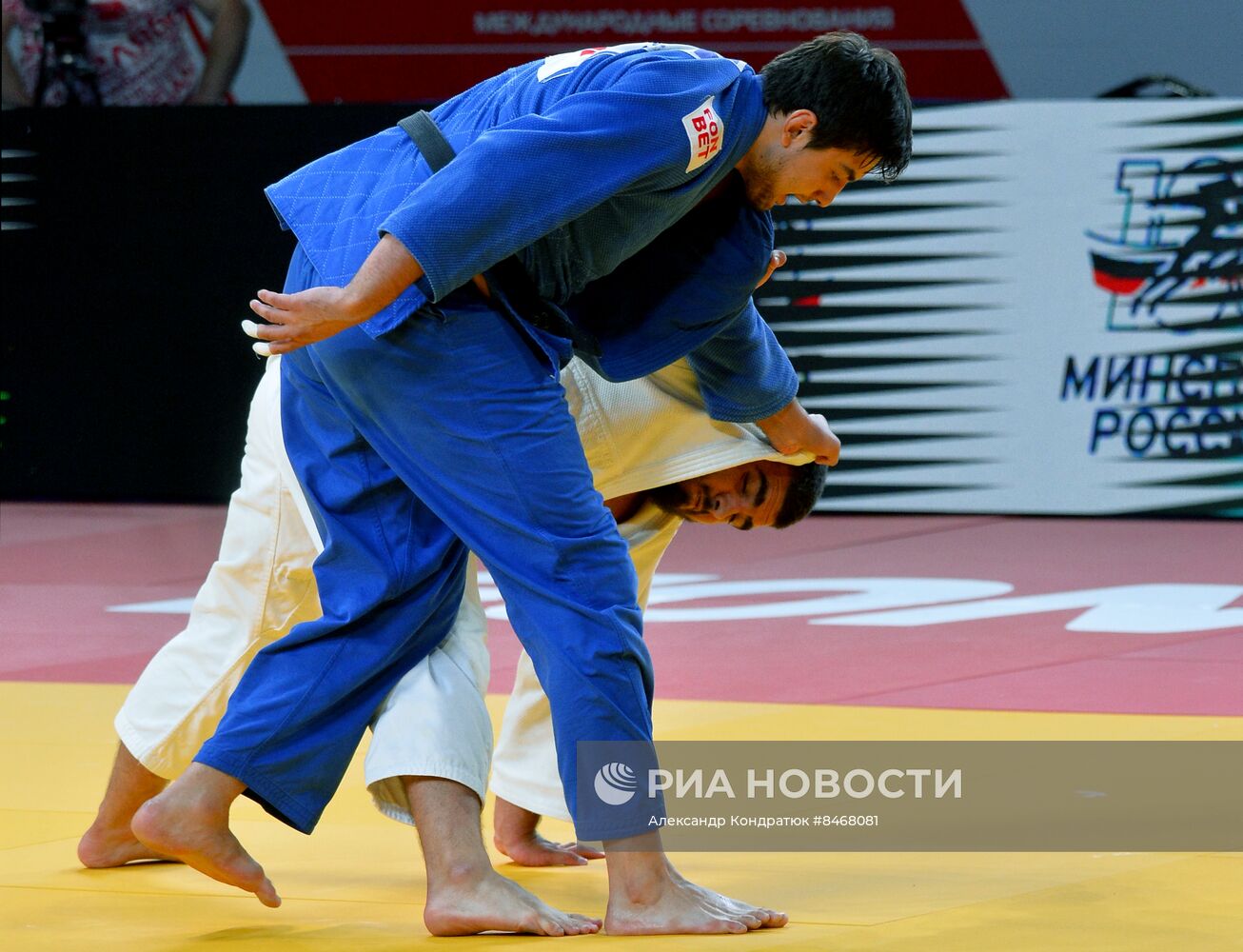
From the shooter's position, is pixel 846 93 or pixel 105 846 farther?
pixel 105 846

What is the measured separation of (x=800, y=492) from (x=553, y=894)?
2.62 feet

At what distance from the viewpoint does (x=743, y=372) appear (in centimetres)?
298

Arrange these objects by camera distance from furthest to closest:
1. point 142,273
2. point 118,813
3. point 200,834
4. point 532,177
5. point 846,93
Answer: point 142,273 < point 118,813 < point 200,834 < point 846,93 < point 532,177

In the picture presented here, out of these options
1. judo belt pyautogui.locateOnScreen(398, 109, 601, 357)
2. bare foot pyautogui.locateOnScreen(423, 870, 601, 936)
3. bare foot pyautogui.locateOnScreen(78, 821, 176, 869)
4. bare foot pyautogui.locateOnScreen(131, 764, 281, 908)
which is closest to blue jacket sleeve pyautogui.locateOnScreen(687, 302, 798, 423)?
judo belt pyautogui.locateOnScreen(398, 109, 601, 357)

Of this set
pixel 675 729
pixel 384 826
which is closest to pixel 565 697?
pixel 384 826

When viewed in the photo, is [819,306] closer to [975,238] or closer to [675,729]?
[975,238]

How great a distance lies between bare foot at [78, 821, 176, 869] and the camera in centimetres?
305

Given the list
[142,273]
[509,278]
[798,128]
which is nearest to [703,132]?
[798,128]

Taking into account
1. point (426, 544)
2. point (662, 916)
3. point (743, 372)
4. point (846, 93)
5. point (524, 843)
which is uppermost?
point (846, 93)

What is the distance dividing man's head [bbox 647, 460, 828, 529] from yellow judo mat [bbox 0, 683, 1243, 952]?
0.55 metres

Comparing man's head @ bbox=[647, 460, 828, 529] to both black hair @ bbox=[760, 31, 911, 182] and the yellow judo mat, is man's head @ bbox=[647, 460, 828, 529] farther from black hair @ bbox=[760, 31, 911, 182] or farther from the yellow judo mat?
black hair @ bbox=[760, 31, 911, 182]

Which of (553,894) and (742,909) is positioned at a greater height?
(742,909)

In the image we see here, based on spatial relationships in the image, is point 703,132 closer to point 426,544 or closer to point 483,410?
point 483,410

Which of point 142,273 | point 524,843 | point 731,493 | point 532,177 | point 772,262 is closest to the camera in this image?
point 532,177
